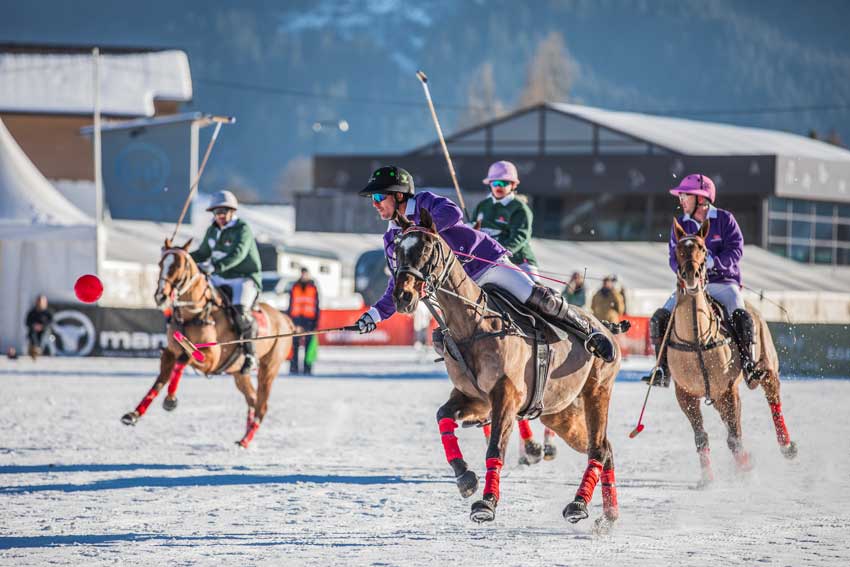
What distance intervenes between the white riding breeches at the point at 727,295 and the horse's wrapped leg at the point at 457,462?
150 inches

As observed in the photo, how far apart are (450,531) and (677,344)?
3571 millimetres

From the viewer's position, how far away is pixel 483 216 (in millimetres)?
12562

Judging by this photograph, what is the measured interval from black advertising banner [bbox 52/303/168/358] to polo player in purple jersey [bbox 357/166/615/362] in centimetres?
2079

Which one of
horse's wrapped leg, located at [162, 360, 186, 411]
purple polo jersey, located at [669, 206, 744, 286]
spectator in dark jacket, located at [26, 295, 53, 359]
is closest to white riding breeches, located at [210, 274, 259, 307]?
horse's wrapped leg, located at [162, 360, 186, 411]

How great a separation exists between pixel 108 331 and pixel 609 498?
21.6 metres

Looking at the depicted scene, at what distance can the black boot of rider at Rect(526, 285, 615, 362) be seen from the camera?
29.9 feet

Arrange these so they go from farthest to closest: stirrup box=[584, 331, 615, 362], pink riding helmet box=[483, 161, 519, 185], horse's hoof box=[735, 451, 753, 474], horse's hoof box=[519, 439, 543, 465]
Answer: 1. pink riding helmet box=[483, 161, 519, 185]
2. horse's hoof box=[519, 439, 543, 465]
3. horse's hoof box=[735, 451, 753, 474]
4. stirrup box=[584, 331, 615, 362]

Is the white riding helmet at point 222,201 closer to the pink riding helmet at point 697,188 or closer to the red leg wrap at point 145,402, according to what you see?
the red leg wrap at point 145,402

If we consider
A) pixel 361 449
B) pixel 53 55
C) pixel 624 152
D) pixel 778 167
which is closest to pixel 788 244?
pixel 778 167

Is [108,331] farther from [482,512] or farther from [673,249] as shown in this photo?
[482,512]

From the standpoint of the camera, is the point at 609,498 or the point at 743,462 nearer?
the point at 609,498

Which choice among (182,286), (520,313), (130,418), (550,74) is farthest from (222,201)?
(550,74)

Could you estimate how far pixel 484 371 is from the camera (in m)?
8.61

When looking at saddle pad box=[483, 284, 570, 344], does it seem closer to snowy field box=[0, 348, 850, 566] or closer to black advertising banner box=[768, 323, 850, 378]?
snowy field box=[0, 348, 850, 566]
